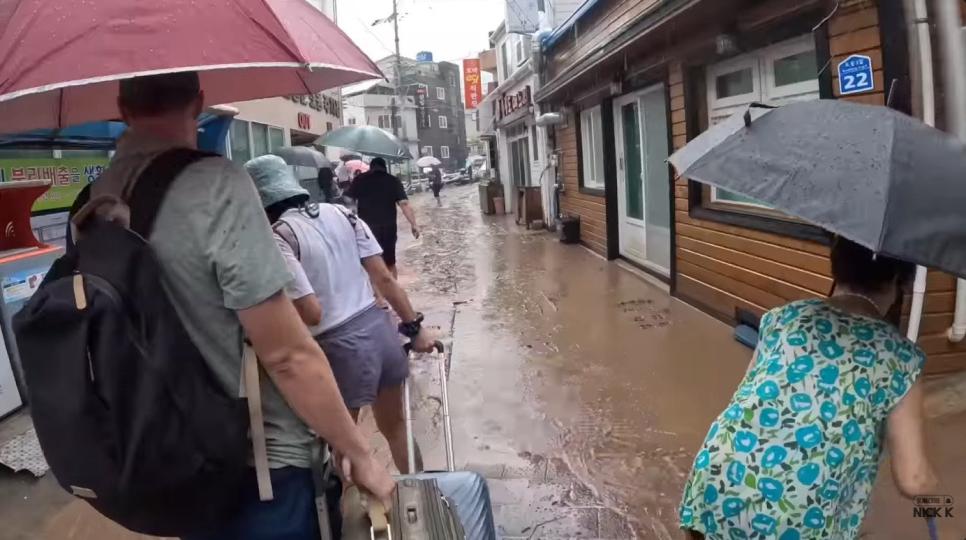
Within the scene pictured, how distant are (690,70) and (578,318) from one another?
259cm

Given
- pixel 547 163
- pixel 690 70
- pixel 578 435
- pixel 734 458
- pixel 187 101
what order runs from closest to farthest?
pixel 187 101 → pixel 734 458 → pixel 578 435 → pixel 690 70 → pixel 547 163

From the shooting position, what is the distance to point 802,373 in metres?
1.73

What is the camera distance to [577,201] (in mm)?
12781

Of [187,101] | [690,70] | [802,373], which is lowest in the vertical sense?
[802,373]

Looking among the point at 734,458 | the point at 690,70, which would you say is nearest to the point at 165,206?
the point at 734,458

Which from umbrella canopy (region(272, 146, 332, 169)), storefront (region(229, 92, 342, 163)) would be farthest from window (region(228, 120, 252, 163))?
umbrella canopy (region(272, 146, 332, 169))

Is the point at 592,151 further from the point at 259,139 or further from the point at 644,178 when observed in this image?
the point at 259,139

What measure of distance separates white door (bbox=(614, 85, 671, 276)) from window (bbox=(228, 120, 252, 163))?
705 centimetres

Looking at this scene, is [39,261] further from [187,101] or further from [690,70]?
[690,70]

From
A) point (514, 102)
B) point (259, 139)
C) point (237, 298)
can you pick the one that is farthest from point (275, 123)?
point (237, 298)

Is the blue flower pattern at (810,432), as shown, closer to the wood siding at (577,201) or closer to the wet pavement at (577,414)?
the wet pavement at (577,414)

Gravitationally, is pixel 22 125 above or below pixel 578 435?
above

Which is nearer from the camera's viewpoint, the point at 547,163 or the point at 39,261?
the point at 39,261

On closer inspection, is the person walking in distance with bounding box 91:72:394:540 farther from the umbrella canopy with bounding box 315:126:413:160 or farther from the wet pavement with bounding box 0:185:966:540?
the umbrella canopy with bounding box 315:126:413:160
